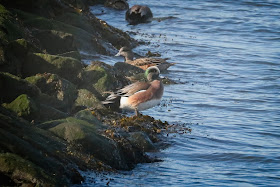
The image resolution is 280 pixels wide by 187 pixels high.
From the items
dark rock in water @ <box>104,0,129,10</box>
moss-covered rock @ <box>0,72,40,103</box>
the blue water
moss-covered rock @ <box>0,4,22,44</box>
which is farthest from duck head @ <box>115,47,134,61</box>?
dark rock in water @ <box>104,0,129,10</box>

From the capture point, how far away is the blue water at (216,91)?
26.8 feet

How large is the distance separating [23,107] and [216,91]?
7.03 meters

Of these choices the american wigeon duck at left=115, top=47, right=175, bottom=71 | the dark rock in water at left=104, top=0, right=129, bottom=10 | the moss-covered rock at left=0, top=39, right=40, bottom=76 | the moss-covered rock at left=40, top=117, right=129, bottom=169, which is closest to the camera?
the moss-covered rock at left=40, top=117, right=129, bottom=169

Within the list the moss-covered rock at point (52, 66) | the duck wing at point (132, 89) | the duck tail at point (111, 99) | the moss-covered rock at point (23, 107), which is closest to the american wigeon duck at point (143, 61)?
the duck wing at point (132, 89)

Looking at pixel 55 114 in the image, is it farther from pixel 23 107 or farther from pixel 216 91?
pixel 216 91

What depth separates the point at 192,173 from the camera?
26.6 ft

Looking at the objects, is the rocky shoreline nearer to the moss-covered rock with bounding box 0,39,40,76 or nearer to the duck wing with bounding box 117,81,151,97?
the moss-covered rock with bounding box 0,39,40,76

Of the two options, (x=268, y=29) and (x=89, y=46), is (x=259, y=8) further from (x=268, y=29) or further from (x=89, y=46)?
(x=89, y=46)

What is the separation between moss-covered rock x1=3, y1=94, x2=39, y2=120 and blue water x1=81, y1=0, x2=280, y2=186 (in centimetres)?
172

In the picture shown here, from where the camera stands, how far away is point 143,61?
1523cm

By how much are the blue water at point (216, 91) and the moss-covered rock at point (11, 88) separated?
2383mm

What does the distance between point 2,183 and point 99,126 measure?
119 inches

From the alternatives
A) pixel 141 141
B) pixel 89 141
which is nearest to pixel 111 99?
pixel 141 141

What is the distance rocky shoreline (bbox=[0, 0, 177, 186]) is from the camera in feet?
20.1
